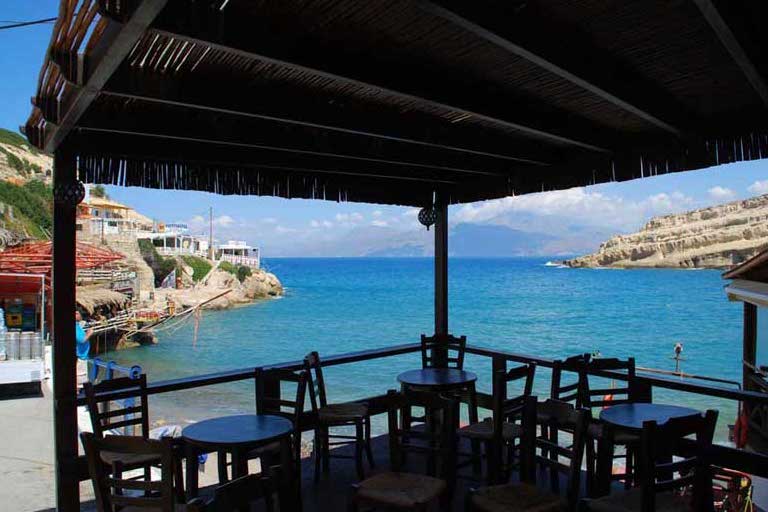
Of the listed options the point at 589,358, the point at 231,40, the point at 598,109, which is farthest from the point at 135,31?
the point at 589,358

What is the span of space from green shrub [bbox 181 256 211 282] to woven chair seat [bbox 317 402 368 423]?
138 ft

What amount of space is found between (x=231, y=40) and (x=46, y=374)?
51.5 ft

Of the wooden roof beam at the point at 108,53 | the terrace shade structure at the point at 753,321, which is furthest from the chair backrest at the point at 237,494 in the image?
the terrace shade structure at the point at 753,321

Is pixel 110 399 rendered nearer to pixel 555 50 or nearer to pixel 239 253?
pixel 555 50

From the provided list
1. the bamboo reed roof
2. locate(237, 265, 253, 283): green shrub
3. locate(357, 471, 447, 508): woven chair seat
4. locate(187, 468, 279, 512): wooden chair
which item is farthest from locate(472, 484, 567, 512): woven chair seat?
locate(237, 265, 253, 283): green shrub

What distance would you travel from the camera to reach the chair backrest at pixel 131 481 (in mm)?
2340

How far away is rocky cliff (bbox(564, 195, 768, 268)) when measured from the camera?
4669cm

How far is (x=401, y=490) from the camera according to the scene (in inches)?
112

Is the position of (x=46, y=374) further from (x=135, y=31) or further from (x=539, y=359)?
(x=135, y=31)

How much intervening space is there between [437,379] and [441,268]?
1467 millimetres

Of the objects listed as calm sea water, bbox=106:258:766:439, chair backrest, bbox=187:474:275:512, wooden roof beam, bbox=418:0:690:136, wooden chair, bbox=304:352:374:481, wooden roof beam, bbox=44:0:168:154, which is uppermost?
wooden roof beam, bbox=418:0:690:136

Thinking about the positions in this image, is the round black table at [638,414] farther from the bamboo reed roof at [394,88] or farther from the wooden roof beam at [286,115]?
the wooden roof beam at [286,115]

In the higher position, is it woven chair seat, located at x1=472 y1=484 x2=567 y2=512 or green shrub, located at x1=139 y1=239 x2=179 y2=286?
green shrub, located at x1=139 y1=239 x2=179 y2=286

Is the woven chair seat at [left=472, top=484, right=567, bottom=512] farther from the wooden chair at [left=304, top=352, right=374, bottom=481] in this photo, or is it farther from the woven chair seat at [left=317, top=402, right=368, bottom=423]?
the woven chair seat at [left=317, top=402, right=368, bottom=423]
